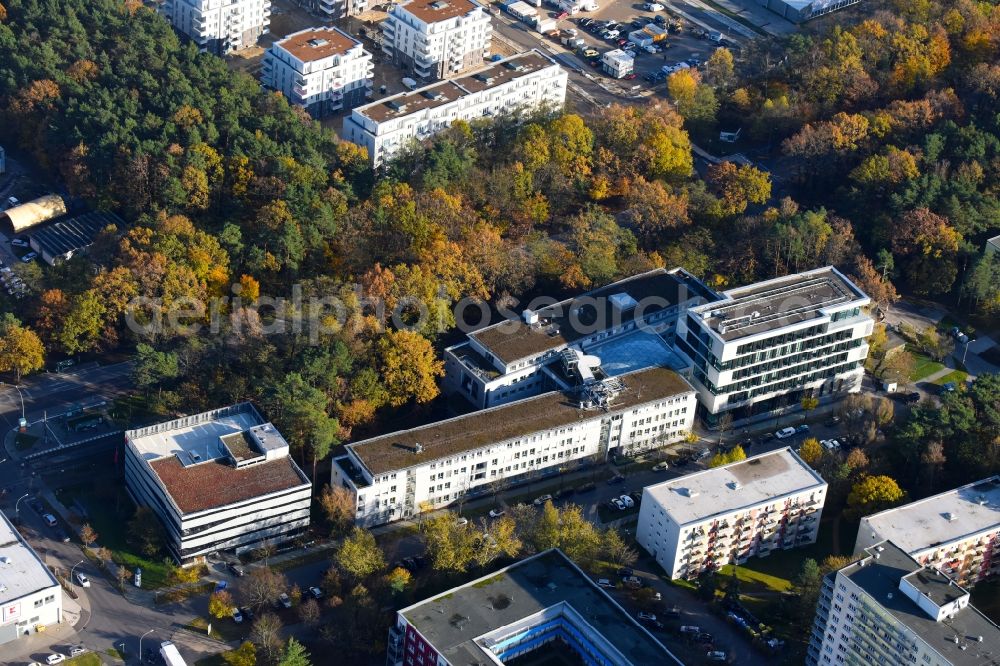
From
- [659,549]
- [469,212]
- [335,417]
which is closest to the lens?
[659,549]

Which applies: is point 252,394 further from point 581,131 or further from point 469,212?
point 581,131

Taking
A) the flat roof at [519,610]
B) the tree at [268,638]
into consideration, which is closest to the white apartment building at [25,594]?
the tree at [268,638]

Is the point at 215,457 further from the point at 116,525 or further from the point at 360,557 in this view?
the point at 360,557

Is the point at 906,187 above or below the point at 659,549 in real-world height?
above

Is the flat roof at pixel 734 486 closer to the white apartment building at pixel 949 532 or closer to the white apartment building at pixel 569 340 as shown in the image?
the white apartment building at pixel 949 532

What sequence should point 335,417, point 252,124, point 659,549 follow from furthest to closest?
point 252,124 < point 335,417 < point 659,549

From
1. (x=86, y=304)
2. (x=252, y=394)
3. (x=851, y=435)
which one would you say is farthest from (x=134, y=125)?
(x=851, y=435)

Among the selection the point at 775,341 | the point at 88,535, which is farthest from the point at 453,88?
the point at 88,535
